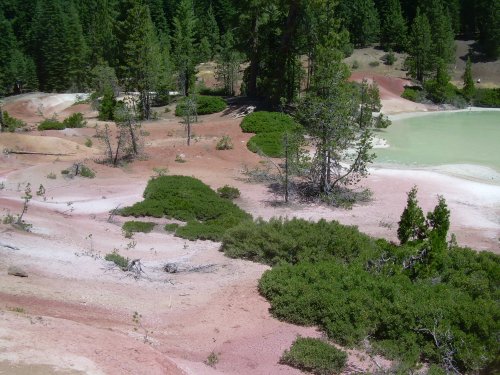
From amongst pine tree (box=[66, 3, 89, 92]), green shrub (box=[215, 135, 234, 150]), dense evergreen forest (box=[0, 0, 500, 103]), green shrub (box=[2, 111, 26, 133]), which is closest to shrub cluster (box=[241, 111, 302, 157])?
green shrub (box=[215, 135, 234, 150])

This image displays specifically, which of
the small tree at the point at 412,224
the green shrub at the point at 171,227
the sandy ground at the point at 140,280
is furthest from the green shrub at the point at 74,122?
the small tree at the point at 412,224

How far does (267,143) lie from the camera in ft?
108

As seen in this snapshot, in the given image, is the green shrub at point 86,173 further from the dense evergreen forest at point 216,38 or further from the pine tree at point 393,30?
the pine tree at point 393,30

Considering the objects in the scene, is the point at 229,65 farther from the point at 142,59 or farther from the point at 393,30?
the point at 393,30

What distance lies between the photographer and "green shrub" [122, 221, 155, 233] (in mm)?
17688

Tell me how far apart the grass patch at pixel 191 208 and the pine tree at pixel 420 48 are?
4422cm

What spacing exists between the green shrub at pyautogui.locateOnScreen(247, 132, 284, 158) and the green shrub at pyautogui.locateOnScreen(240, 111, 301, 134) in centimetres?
156

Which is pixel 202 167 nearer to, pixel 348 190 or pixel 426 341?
pixel 348 190

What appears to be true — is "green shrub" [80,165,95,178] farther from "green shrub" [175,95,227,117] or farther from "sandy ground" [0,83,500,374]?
"green shrub" [175,95,227,117]

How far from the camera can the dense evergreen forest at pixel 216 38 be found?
135ft

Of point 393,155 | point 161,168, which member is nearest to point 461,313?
point 161,168

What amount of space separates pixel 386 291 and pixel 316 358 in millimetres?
2670

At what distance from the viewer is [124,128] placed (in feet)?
94.2

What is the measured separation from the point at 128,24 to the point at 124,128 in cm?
1830
